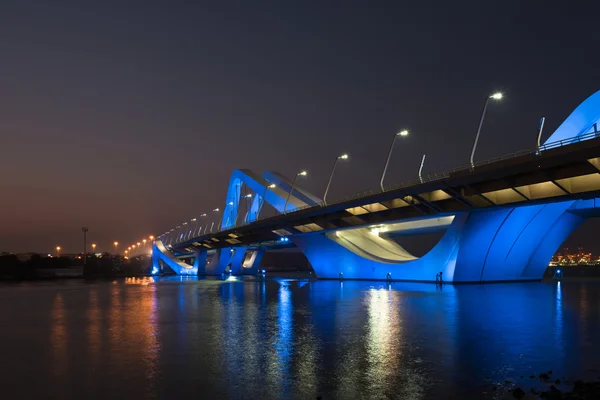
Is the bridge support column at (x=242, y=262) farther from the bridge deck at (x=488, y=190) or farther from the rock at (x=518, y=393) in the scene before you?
the rock at (x=518, y=393)

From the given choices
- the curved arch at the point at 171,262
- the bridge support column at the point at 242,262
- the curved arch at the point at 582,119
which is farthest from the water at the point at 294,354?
the curved arch at the point at 171,262

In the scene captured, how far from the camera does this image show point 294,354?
39.2 ft

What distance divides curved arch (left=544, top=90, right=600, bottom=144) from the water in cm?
2418

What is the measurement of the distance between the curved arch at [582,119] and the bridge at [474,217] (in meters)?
0.07

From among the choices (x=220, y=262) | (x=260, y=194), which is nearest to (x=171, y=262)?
(x=220, y=262)

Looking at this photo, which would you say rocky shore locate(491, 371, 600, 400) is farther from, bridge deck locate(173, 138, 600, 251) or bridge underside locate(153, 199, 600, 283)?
bridge underside locate(153, 199, 600, 283)

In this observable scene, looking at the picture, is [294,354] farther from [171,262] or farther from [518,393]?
[171,262]

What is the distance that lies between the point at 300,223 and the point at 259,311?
1765 inches

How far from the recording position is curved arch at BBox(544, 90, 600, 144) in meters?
39.9

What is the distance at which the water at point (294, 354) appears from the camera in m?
8.95

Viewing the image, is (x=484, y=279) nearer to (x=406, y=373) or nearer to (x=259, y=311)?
(x=259, y=311)

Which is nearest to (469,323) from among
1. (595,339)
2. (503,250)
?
(595,339)

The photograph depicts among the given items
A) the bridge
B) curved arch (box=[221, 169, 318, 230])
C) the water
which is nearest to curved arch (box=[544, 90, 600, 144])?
the bridge

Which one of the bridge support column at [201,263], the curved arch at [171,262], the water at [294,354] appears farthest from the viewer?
the curved arch at [171,262]
